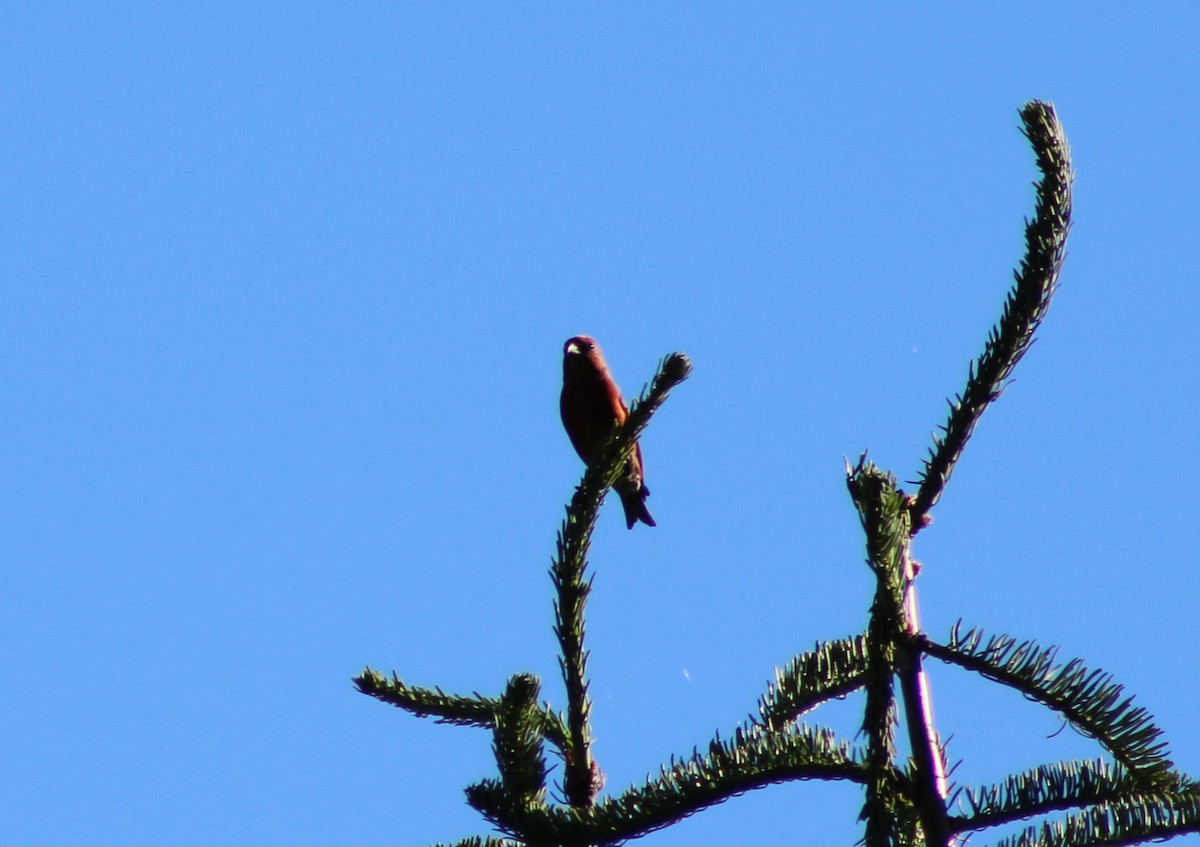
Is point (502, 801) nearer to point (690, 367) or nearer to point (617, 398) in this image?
point (690, 367)

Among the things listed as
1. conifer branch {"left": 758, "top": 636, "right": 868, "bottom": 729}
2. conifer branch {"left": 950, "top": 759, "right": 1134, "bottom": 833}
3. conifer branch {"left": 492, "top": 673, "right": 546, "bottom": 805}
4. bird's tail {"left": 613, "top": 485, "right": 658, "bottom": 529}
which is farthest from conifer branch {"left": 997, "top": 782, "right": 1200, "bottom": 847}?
bird's tail {"left": 613, "top": 485, "right": 658, "bottom": 529}

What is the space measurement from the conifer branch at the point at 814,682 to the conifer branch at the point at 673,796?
0.37 metres

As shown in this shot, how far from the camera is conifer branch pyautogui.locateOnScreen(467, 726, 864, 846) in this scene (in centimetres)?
183

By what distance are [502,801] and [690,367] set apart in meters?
1.05

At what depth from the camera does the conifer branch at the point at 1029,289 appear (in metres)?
2.03

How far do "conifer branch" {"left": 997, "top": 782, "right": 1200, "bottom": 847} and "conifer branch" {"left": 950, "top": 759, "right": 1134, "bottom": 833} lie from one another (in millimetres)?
36

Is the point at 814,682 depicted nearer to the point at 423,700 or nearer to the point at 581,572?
the point at 581,572

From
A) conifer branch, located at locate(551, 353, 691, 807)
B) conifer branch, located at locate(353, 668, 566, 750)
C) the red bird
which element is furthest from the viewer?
the red bird

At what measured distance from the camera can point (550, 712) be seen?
7.47 feet

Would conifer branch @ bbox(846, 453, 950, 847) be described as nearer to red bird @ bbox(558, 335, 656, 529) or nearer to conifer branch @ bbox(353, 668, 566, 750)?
Answer: conifer branch @ bbox(353, 668, 566, 750)

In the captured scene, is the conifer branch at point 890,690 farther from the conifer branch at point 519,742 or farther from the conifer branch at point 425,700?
the conifer branch at point 425,700

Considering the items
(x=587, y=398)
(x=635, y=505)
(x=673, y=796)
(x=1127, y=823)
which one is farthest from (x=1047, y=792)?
(x=635, y=505)

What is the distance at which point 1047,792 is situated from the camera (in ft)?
5.90

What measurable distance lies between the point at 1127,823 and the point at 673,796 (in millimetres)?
624
